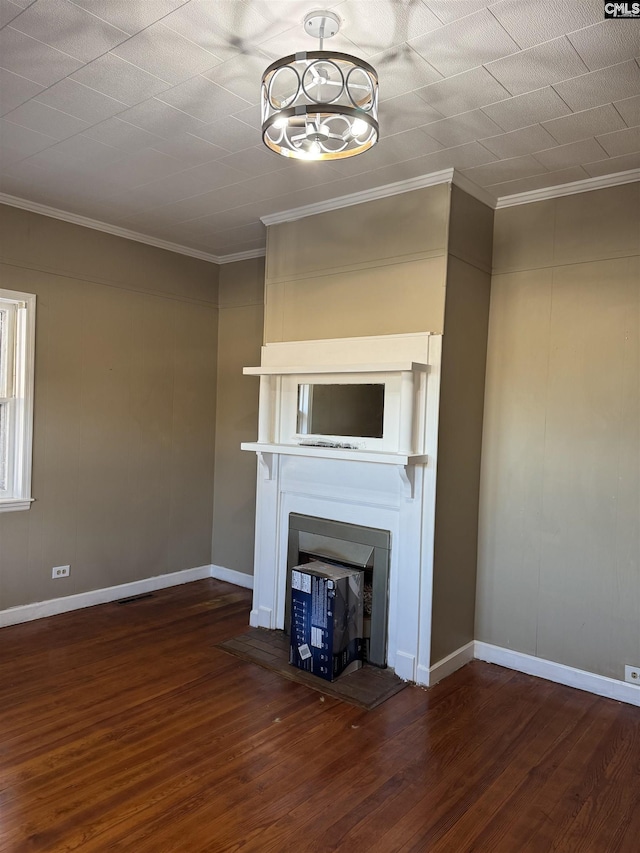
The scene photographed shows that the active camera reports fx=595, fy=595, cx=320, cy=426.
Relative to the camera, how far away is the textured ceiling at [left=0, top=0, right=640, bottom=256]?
1963 mm

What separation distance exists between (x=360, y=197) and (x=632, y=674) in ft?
9.87

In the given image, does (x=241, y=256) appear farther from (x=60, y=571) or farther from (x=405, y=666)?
(x=405, y=666)

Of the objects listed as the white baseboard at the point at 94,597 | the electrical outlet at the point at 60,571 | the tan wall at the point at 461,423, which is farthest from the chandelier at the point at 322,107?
the white baseboard at the point at 94,597

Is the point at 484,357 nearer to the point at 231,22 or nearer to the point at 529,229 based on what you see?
the point at 529,229

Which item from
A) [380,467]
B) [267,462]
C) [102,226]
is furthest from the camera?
[102,226]

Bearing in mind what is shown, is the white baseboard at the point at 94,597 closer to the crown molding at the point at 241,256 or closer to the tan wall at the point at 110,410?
the tan wall at the point at 110,410

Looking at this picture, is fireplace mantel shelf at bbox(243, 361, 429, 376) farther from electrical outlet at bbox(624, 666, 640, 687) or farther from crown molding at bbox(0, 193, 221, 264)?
electrical outlet at bbox(624, 666, 640, 687)

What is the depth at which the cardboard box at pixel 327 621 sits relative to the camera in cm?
320

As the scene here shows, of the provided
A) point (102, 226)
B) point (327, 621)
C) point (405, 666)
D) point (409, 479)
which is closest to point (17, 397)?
point (102, 226)

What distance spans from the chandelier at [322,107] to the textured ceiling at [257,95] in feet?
0.73

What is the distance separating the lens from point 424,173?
3180 mm

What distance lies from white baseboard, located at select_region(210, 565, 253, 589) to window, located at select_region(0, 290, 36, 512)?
174 cm

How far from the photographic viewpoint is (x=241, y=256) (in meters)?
4.98

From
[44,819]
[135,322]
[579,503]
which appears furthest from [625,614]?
[135,322]
